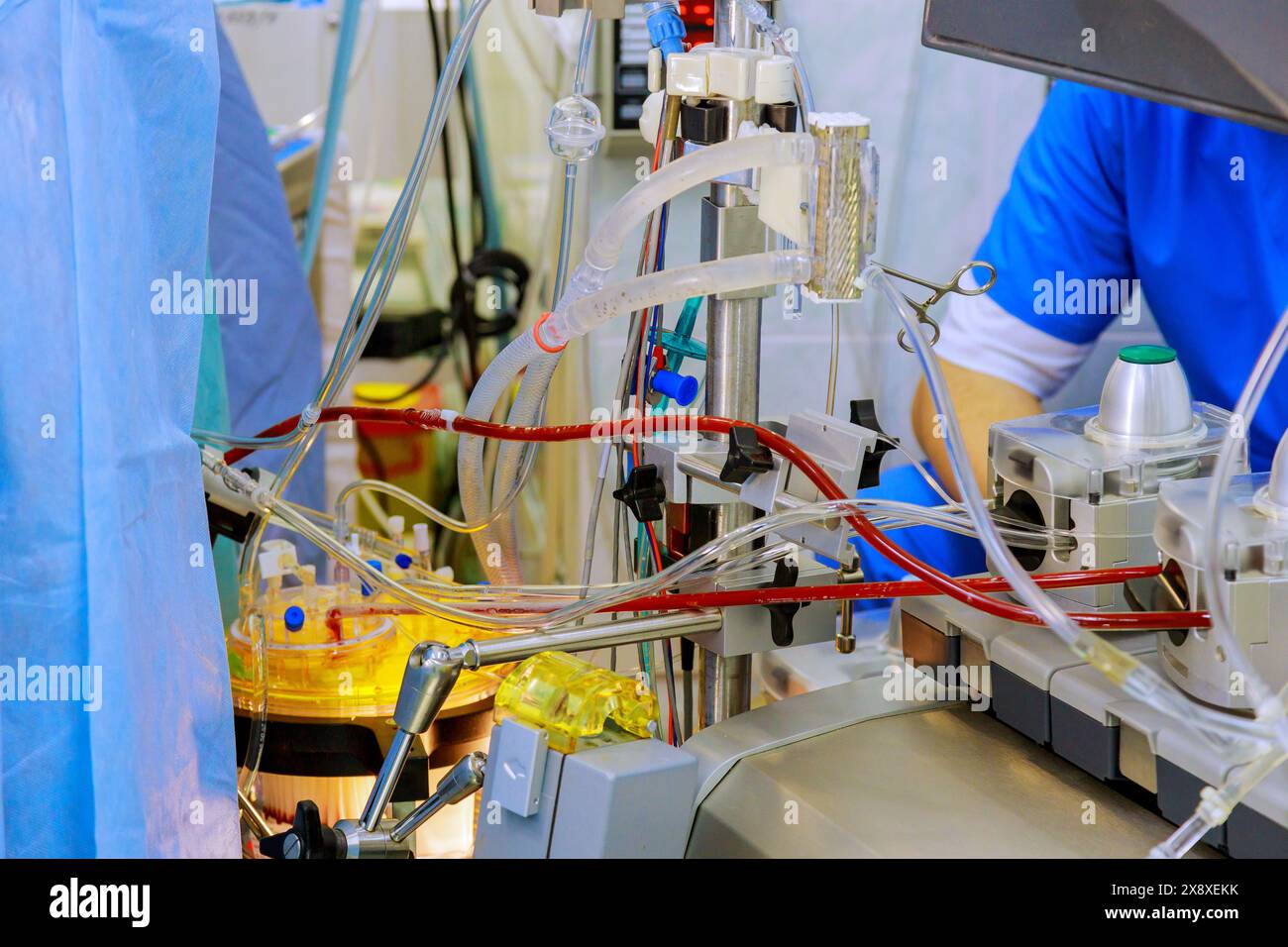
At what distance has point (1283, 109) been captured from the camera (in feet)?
2.97

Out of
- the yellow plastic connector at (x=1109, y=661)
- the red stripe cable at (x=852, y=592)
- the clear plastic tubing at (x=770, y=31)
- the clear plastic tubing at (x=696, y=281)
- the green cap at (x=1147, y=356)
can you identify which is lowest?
the red stripe cable at (x=852, y=592)

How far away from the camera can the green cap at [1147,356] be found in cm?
90

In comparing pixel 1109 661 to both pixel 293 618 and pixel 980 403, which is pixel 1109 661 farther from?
pixel 980 403

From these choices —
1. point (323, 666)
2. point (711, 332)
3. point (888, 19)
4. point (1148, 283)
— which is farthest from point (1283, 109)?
point (888, 19)

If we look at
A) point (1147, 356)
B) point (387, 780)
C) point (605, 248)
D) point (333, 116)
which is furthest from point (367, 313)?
point (333, 116)

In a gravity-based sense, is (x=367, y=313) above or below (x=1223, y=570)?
above

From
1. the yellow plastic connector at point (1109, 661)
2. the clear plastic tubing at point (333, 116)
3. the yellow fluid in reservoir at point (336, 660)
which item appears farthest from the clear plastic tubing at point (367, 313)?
the clear plastic tubing at point (333, 116)

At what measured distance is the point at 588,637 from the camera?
2.85 ft

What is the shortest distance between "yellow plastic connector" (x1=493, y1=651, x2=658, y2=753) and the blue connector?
16.9 inches

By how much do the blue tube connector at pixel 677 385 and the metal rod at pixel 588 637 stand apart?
15 cm

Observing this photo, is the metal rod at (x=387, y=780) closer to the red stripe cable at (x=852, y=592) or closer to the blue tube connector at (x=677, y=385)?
the red stripe cable at (x=852, y=592)

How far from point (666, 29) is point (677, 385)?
0.25 m
